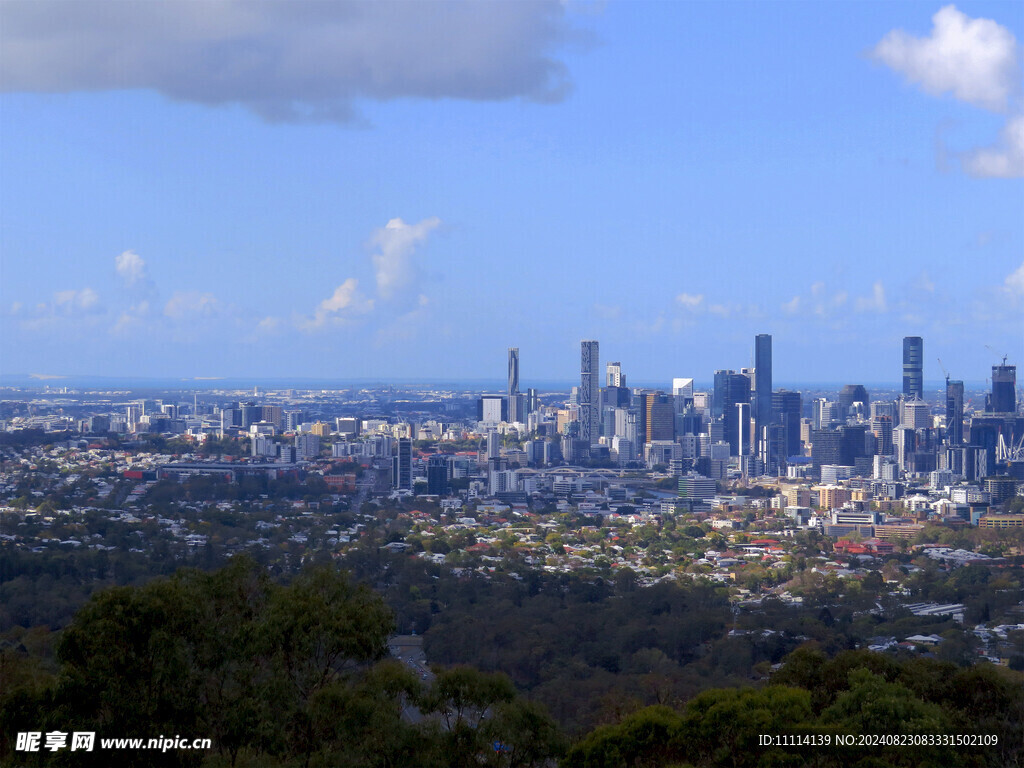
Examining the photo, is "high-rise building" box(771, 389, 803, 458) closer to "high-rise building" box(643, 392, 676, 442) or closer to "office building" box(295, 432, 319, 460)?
"high-rise building" box(643, 392, 676, 442)

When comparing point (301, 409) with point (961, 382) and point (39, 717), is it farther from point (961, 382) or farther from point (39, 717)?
point (39, 717)

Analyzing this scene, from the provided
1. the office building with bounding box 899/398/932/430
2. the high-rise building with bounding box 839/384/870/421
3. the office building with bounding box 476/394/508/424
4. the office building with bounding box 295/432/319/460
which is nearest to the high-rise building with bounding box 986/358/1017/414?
the office building with bounding box 899/398/932/430

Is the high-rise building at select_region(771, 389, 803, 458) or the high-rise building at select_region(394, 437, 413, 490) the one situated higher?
the high-rise building at select_region(771, 389, 803, 458)

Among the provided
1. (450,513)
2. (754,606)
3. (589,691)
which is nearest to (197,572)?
(589,691)

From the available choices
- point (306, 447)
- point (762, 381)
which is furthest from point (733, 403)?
point (306, 447)

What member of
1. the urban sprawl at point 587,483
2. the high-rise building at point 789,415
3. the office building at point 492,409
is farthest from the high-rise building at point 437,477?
the office building at point 492,409

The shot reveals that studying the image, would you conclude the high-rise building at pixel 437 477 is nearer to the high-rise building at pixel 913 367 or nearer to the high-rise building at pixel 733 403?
the high-rise building at pixel 733 403
